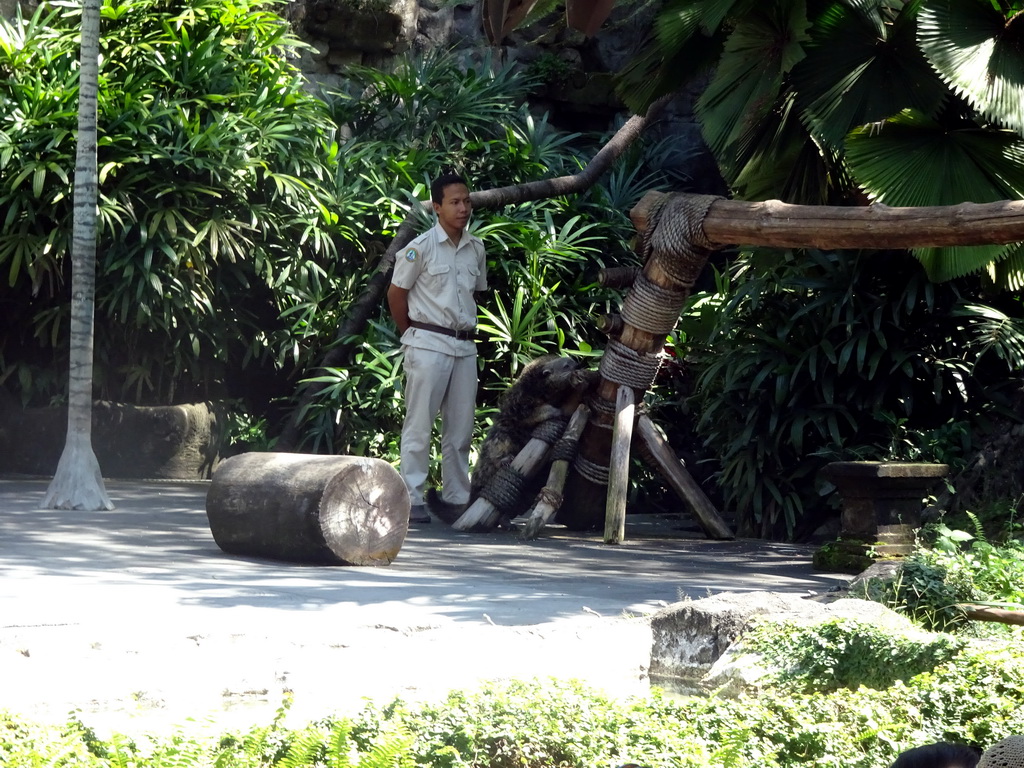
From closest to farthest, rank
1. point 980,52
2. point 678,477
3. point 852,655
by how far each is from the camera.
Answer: point 852,655, point 980,52, point 678,477

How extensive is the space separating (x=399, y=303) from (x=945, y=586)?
439 cm

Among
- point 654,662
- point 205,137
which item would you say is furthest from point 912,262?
point 205,137

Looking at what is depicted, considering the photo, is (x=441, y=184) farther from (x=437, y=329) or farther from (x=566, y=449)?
(x=566, y=449)

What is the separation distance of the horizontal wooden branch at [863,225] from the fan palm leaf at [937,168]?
0.55m

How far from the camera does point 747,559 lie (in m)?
7.24

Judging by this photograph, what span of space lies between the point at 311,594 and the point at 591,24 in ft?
11.7

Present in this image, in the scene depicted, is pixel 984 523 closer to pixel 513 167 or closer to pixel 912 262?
pixel 912 262

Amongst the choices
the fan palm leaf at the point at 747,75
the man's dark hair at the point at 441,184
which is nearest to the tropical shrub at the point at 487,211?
the man's dark hair at the point at 441,184

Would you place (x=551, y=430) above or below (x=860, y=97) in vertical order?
below

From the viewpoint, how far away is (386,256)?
1020 centimetres

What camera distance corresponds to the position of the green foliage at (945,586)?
4.78 m

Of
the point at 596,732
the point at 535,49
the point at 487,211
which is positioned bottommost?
the point at 596,732

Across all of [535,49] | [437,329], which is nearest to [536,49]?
[535,49]

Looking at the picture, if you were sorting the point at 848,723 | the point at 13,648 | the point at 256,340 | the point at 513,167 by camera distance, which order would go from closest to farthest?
the point at 848,723 → the point at 13,648 → the point at 256,340 → the point at 513,167
